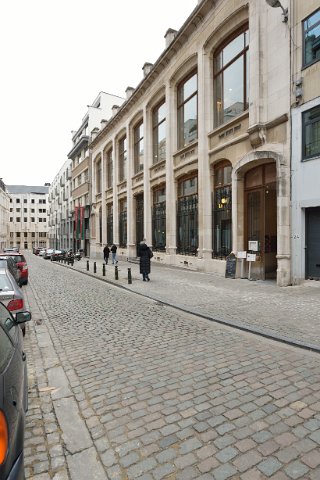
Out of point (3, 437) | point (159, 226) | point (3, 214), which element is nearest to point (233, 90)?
point (159, 226)

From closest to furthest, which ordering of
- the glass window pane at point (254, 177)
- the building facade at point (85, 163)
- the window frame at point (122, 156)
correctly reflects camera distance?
the glass window pane at point (254, 177) → the window frame at point (122, 156) → the building facade at point (85, 163)

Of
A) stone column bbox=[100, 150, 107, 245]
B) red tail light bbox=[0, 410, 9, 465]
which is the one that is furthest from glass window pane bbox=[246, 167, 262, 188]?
stone column bbox=[100, 150, 107, 245]

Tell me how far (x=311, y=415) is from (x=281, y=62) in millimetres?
12760

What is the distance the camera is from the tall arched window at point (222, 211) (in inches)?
602

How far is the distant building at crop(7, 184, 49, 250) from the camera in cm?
9844

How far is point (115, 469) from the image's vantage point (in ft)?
8.41

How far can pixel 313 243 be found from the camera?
36.6 feet

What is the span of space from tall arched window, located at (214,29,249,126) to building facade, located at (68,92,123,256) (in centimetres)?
2502

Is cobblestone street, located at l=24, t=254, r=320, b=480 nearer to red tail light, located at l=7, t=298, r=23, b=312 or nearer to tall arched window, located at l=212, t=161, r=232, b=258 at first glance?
red tail light, located at l=7, t=298, r=23, b=312

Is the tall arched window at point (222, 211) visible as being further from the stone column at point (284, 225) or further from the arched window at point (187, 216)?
the stone column at point (284, 225)

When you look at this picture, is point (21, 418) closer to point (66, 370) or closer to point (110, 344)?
point (66, 370)

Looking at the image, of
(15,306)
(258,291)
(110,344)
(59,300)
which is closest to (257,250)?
(258,291)

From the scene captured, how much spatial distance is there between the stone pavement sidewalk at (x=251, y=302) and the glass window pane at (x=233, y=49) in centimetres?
1085

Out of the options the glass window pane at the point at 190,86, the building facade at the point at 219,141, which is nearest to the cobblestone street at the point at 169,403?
the building facade at the point at 219,141
